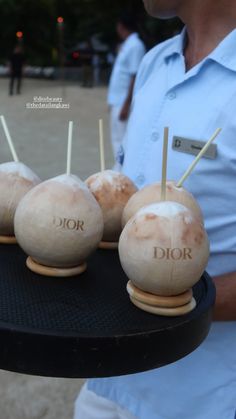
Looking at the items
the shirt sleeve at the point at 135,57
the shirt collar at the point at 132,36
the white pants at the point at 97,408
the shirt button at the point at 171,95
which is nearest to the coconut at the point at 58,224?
the shirt button at the point at 171,95

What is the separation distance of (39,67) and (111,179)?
73.5 ft

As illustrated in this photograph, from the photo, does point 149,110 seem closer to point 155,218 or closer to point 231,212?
point 231,212

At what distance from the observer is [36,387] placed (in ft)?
8.65

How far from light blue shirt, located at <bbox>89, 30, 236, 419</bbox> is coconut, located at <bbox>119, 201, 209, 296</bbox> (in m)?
0.34

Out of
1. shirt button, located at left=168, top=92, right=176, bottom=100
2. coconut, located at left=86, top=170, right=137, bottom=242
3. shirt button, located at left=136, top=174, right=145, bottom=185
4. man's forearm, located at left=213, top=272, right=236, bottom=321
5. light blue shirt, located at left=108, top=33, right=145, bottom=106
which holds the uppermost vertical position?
shirt button, located at left=168, top=92, right=176, bottom=100

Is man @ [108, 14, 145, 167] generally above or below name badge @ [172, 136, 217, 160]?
below

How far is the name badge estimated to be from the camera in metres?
1.24

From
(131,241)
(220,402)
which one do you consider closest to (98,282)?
(131,241)

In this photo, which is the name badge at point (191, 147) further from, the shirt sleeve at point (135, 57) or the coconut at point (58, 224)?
Result: the shirt sleeve at point (135, 57)

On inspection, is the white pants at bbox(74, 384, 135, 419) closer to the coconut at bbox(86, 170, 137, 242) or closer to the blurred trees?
the coconut at bbox(86, 170, 137, 242)

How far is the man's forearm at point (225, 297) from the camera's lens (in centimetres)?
120

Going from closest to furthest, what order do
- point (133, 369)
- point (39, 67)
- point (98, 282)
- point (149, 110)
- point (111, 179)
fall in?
point (133, 369) → point (98, 282) → point (111, 179) → point (149, 110) → point (39, 67)

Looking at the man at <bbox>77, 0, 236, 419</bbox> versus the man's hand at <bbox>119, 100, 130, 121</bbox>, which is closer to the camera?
the man at <bbox>77, 0, 236, 419</bbox>

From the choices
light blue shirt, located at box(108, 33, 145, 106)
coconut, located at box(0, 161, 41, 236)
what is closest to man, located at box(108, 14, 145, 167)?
light blue shirt, located at box(108, 33, 145, 106)
